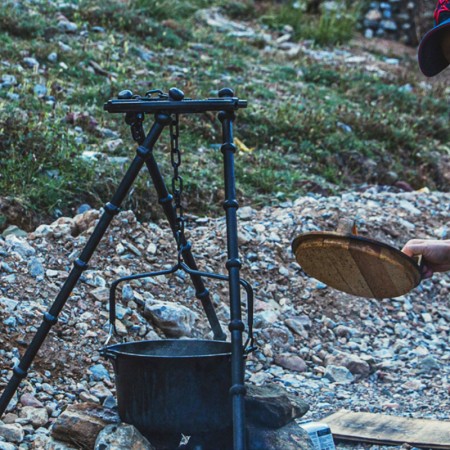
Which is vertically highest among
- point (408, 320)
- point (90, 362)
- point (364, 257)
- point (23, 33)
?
point (23, 33)

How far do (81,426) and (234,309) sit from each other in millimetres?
747

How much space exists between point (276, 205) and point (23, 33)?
3.62m

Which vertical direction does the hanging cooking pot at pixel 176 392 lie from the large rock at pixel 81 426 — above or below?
above

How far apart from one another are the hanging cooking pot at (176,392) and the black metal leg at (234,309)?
11cm

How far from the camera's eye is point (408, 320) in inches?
228

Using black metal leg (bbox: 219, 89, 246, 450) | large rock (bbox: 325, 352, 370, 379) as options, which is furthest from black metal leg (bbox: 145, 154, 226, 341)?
large rock (bbox: 325, 352, 370, 379)

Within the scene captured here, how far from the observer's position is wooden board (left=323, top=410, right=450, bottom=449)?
12.6 ft

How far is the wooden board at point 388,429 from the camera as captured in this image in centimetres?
385

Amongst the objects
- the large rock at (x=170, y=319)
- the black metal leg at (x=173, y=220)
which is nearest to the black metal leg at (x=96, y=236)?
the black metal leg at (x=173, y=220)

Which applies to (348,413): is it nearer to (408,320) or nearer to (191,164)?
(408,320)

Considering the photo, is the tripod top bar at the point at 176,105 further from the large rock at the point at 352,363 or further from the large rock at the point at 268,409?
the large rock at the point at 352,363

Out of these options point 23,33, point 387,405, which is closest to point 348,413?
point 387,405

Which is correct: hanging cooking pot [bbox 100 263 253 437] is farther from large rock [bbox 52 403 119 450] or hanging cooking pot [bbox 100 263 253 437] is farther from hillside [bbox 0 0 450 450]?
hillside [bbox 0 0 450 450]

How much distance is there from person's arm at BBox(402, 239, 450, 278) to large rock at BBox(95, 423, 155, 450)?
1.26 metres
